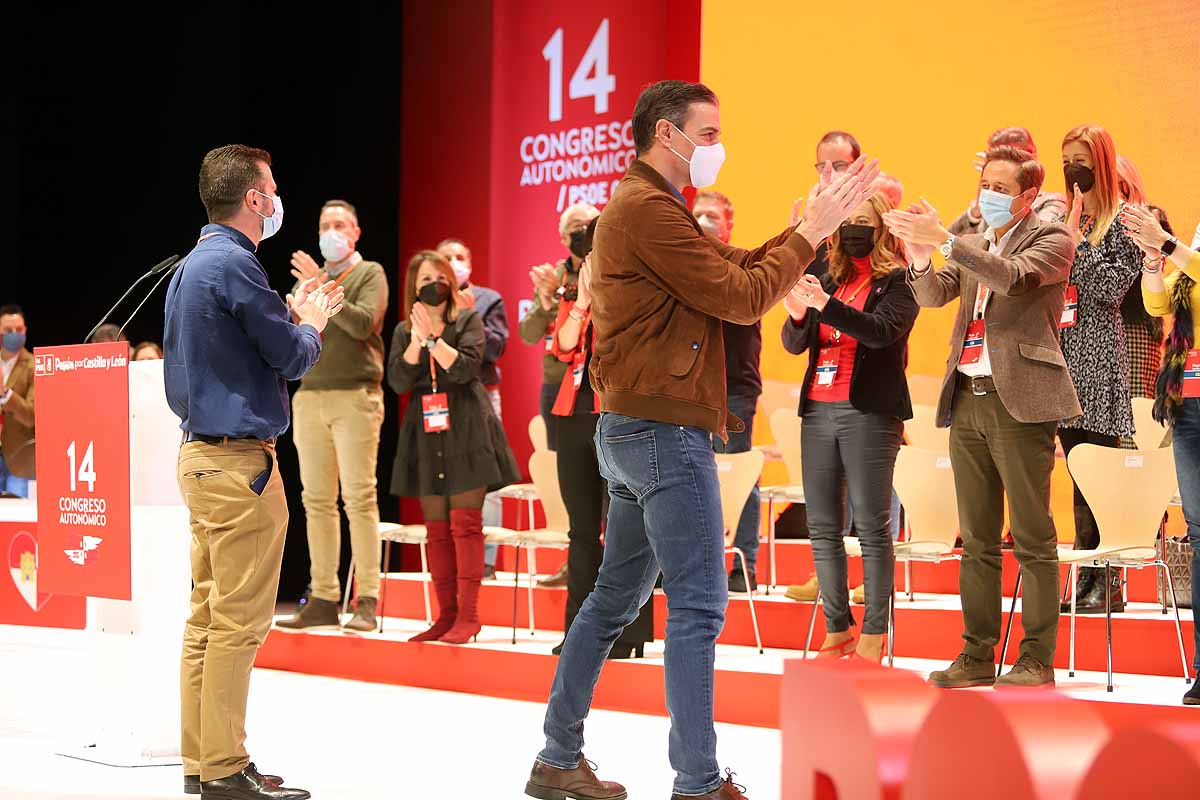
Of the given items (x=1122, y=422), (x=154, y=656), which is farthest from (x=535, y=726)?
(x=1122, y=422)

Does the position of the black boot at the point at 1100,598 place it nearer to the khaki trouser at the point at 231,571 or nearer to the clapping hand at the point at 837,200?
the clapping hand at the point at 837,200

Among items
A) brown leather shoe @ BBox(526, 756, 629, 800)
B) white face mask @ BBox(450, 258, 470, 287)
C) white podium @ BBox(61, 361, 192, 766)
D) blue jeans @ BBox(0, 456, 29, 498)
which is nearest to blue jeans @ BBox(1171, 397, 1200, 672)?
brown leather shoe @ BBox(526, 756, 629, 800)

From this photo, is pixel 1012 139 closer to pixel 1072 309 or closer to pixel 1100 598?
pixel 1072 309

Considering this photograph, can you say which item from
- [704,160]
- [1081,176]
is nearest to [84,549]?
[704,160]

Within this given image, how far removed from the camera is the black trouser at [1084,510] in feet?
17.2

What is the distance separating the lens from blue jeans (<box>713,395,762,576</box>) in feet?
18.9

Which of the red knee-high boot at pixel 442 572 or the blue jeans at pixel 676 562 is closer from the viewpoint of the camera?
the blue jeans at pixel 676 562

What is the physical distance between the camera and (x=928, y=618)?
5.16 meters

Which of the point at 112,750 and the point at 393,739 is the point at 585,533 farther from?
the point at 112,750

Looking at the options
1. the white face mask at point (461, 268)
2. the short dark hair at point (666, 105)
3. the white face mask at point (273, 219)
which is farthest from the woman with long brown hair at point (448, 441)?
the short dark hair at point (666, 105)

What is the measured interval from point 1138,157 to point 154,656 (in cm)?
517

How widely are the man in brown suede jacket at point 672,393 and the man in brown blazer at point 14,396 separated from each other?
20.8ft

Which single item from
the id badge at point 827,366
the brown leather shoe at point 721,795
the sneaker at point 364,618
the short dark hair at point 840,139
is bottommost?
the sneaker at point 364,618

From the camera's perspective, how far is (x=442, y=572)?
19.1ft
